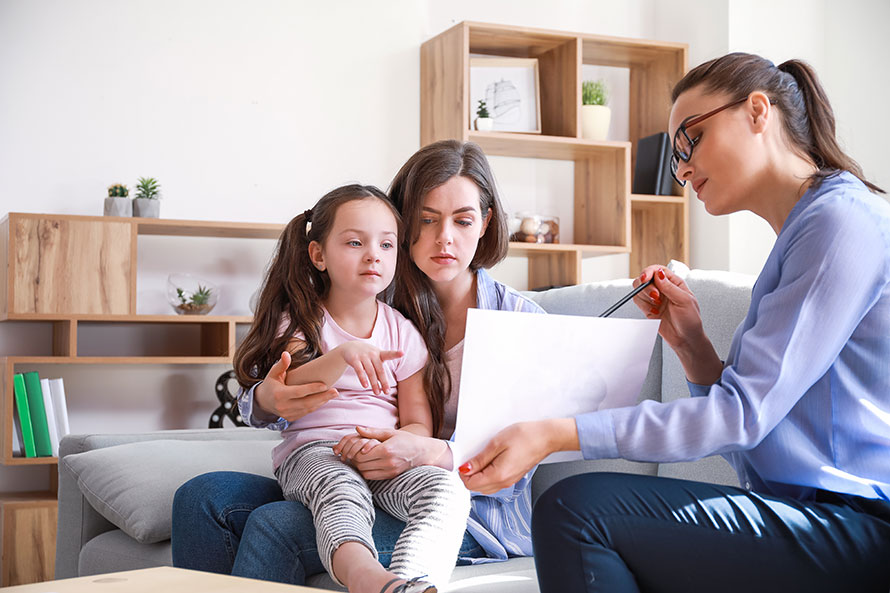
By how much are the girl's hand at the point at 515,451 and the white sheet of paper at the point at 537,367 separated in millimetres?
24

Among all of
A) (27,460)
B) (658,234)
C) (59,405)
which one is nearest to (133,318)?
(59,405)

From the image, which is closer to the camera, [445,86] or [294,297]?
[294,297]

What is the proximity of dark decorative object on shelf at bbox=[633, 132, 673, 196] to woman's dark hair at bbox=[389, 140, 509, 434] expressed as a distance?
86.5 inches

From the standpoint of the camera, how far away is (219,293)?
3.40 metres

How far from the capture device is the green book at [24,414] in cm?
292

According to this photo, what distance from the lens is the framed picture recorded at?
3.60 meters

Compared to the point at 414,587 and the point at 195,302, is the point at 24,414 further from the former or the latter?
the point at 414,587

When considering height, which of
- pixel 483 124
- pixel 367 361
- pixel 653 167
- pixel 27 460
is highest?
pixel 483 124

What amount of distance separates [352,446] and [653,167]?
8.85ft

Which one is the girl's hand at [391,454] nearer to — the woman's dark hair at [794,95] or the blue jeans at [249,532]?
the blue jeans at [249,532]

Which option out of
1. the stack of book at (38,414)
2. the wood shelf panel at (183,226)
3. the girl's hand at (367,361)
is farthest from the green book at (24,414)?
the girl's hand at (367,361)

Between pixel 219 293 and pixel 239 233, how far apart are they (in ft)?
0.83

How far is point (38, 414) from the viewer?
2.95m

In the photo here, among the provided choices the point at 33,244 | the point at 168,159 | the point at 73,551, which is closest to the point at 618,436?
the point at 73,551
